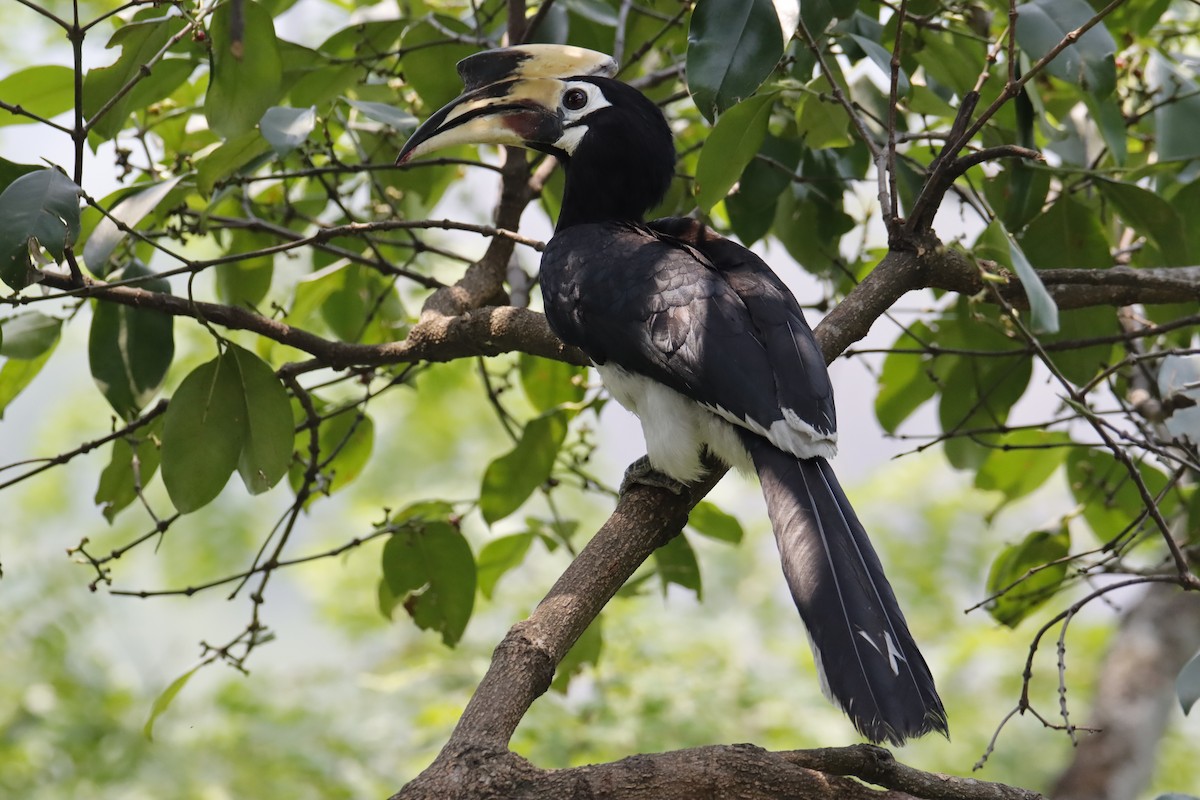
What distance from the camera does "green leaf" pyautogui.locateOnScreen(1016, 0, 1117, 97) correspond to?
236 centimetres

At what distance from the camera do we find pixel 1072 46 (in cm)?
239

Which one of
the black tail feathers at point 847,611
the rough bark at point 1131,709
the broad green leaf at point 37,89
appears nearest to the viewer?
the black tail feathers at point 847,611

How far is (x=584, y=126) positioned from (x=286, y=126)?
89cm

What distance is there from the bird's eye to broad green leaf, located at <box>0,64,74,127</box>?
1.16 m

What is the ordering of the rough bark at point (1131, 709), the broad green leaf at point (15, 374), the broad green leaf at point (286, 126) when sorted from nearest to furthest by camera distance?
the broad green leaf at point (286, 126), the broad green leaf at point (15, 374), the rough bark at point (1131, 709)

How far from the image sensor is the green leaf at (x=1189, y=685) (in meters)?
1.97

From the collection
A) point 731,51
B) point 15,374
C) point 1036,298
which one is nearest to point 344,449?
point 15,374

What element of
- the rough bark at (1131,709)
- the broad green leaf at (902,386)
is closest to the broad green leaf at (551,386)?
the broad green leaf at (902,386)

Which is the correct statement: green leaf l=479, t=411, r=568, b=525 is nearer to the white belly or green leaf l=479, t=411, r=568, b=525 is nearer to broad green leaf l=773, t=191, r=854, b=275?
the white belly

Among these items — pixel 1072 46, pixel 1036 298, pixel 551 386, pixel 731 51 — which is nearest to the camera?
pixel 1036 298

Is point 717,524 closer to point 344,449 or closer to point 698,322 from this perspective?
point 698,322

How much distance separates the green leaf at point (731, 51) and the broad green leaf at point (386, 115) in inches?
29.3

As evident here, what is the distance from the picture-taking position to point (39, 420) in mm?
8398

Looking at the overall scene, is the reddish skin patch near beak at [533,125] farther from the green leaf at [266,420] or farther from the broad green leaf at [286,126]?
the green leaf at [266,420]
